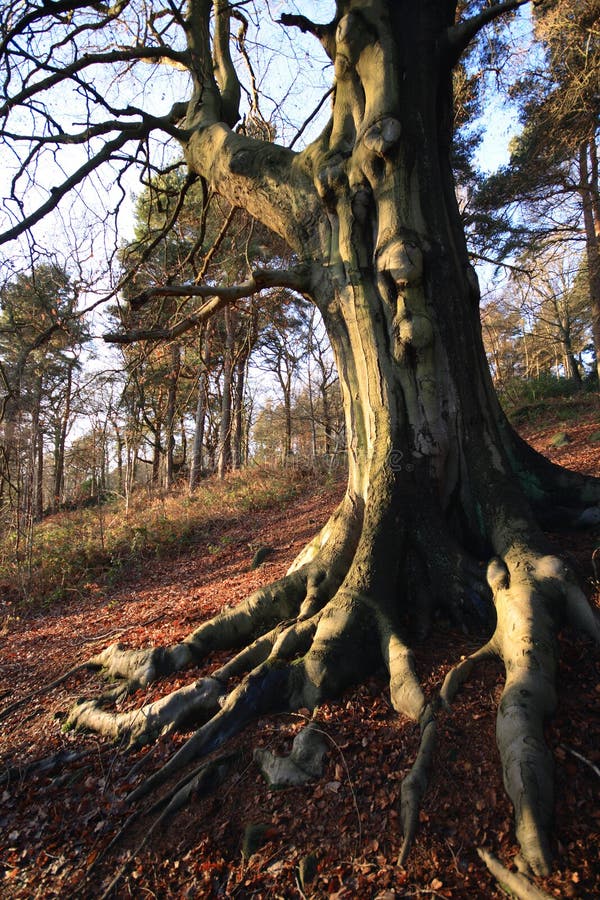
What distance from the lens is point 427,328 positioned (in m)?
3.36

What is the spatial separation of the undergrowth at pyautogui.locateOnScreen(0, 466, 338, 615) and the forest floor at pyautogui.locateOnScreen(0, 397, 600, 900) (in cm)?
544

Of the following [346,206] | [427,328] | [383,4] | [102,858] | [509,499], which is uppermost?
[383,4]

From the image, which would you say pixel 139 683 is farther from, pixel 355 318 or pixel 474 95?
pixel 474 95

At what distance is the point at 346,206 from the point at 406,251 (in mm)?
713

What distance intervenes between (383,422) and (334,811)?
2333 millimetres

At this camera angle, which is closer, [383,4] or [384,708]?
[384,708]

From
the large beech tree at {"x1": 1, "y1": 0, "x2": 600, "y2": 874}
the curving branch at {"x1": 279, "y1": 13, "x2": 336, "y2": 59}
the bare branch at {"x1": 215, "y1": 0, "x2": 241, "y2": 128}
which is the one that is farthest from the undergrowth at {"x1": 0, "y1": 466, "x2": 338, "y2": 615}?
the curving branch at {"x1": 279, "y1": 13, "x2": 336, "y2": 59}

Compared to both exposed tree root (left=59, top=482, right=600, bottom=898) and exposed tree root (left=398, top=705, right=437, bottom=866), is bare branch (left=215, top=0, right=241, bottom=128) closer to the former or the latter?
exposed tree root (left=59, top=482, right=600, bottom=898)

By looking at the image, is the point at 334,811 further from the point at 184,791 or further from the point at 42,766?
the point at 42,766

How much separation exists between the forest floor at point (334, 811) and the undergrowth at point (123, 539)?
5.44m

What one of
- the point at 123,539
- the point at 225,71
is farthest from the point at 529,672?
the point at 123,539

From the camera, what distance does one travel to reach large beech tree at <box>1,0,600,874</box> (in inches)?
115

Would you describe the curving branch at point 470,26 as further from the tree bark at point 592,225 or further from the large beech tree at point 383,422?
the tree bark at point 592,225

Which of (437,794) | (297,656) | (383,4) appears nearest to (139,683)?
(297,656)
